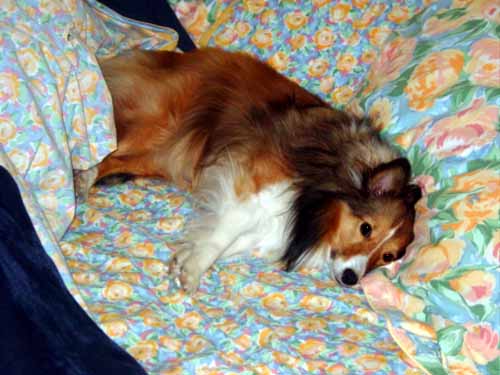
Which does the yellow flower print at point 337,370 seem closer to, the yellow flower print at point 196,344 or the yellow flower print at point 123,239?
the yellow flower print at point 196,344

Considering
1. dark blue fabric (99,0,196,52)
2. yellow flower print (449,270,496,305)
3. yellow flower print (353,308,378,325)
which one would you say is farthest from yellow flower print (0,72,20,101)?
yellow flower print (449,270,496,305)

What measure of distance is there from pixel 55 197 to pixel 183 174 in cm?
92

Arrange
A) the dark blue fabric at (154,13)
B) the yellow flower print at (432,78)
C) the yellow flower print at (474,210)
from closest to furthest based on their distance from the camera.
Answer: the yellow flower print at (474,210)
the yellow flower print at (432,78)
the dark blue fabric at (154,13)

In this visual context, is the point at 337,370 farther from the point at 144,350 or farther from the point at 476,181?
the point at 476,181

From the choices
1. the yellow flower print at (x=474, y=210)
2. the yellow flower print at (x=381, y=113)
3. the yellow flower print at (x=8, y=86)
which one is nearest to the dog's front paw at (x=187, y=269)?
the yellow flower print at (x=8, y=86)

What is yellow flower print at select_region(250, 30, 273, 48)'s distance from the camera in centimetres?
375

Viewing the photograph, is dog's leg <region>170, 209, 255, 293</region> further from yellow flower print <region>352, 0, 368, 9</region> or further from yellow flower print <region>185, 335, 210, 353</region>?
yellow flower print <region>352, 0, 368, 9</region>

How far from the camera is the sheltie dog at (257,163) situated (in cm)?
289

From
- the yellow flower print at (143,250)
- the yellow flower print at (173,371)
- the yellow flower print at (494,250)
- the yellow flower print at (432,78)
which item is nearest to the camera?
the yellow flower print at (173,371)

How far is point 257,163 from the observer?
3.09 meters

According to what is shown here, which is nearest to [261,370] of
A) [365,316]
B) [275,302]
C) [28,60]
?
[275,302]

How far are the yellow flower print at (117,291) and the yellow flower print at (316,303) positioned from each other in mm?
762

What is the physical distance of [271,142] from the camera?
316 cm

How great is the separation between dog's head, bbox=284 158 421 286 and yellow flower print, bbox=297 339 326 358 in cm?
50
